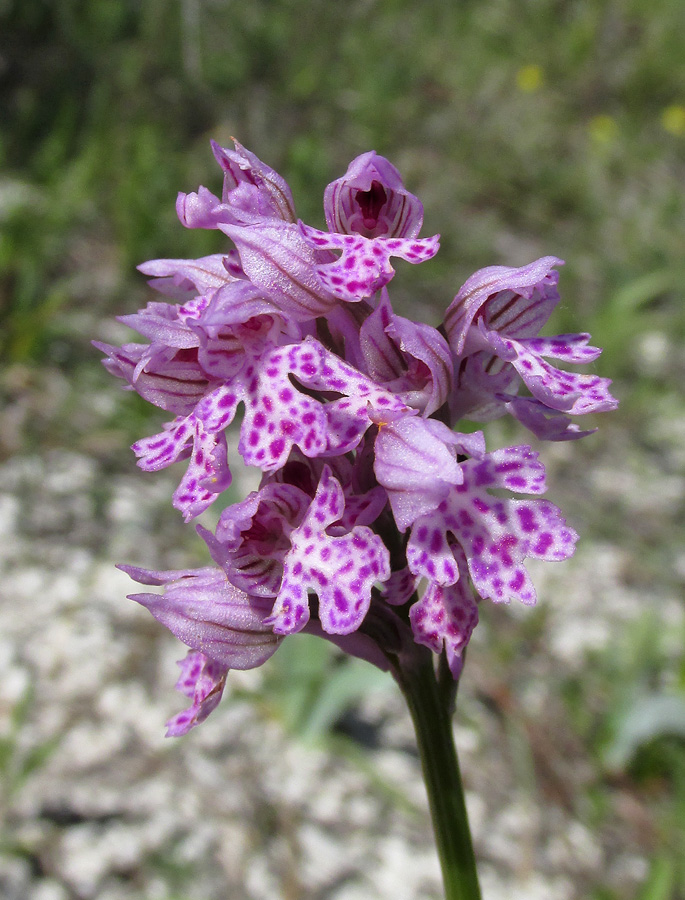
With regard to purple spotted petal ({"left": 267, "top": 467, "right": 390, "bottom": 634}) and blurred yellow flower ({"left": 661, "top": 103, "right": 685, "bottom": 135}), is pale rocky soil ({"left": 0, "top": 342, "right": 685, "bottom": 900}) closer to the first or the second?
purple spotted petal ({"left": 267, "top": 467, "right": 390, "bottom": 634})

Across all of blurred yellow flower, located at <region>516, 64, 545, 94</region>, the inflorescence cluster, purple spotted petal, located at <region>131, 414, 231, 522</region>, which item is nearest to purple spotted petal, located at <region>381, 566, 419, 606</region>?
the inflorescence cluster

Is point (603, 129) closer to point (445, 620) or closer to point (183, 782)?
point (183, 782)

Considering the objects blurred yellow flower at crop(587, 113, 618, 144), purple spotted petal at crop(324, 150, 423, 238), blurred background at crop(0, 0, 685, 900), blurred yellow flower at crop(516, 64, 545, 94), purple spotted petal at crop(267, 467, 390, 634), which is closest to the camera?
purple spotted petal at crop(267, 467, 390, 634)

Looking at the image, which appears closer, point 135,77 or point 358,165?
point 358,165

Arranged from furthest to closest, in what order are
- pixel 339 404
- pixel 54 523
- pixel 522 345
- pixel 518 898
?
pixel 54 523, pixel 518 898, pixel 522 345, pixel 339 404

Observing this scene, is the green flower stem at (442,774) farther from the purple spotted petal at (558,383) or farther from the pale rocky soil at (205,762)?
the pale rocky soil at (205,762)

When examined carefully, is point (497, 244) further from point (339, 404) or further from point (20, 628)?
point (339, 404)

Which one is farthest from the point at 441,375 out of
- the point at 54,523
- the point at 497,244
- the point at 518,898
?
the point at 497,244

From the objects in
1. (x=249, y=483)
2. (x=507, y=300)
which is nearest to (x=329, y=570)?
(x=507, y=300)
